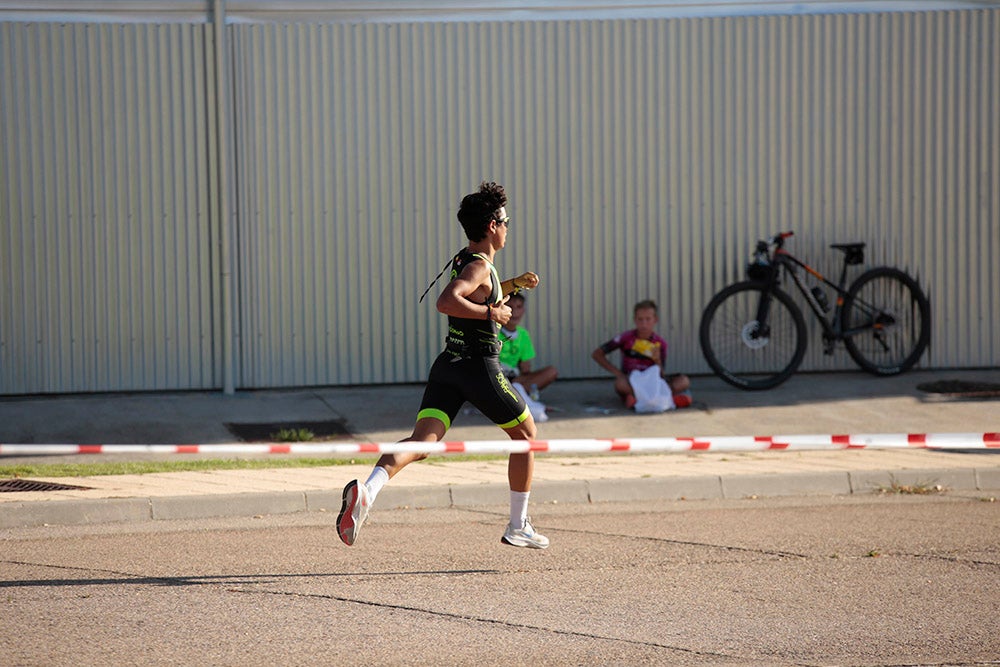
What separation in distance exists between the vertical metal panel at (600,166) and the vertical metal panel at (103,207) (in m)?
0.52

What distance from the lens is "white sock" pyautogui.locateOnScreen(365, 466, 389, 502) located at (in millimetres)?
6691

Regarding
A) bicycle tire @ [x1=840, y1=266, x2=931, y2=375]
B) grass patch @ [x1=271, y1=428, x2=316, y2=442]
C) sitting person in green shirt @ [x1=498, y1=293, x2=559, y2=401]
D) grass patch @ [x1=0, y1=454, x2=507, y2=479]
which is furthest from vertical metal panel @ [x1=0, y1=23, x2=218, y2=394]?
bicycle tire @ [x1=840, y1=266, x2=931, y2=375]

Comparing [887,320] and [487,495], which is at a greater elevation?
[887,320]

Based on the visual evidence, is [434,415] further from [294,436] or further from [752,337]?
[752,337]

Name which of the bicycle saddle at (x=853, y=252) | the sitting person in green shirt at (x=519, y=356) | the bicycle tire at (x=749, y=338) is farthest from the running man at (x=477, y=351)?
the bicycle saddle at (x=853, y=252)

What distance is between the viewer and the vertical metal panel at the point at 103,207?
1281 centimetres

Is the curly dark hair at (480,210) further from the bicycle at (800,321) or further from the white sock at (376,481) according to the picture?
the bicycle at (800,321)

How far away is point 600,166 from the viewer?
13.6 meters

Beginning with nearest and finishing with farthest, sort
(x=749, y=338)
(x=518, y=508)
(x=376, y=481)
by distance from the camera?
(x=376, y=481), (x=518, y=508), (x=749, y=338)

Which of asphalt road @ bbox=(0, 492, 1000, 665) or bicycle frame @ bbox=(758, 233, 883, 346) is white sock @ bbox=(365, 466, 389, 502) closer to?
asphalt road @ bbox=(0, 492, 1000, 665)

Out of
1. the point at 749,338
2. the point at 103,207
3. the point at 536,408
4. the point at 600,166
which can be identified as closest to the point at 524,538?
the point at 536,408

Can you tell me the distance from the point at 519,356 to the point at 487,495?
3.27 metres

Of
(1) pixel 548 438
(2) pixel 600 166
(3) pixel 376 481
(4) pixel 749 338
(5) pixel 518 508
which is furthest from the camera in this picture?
(2) pixel 600 166

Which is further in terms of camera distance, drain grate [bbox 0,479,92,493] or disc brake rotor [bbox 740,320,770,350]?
disc brake rotor [bbox 740,320,770,350]
